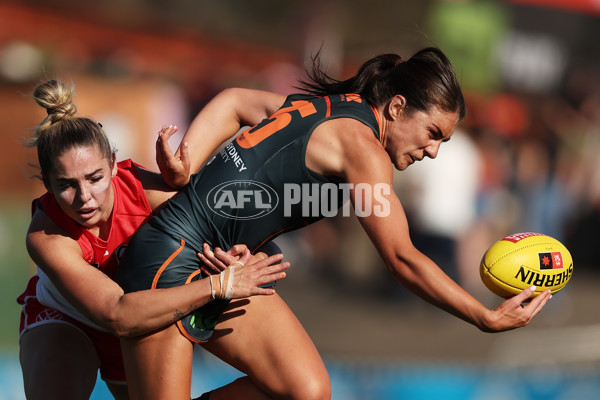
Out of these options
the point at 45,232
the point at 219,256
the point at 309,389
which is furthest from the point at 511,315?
Result: the point at 45,232

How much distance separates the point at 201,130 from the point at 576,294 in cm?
833

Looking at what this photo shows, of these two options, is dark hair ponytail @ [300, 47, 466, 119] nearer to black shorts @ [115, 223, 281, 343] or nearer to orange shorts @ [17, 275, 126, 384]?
black shorts @ [115, 223, 281, 343]

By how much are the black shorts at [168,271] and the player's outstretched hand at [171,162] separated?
0.96 feet

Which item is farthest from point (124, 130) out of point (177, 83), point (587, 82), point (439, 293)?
point (587, 82)

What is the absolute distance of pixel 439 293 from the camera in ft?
10.8

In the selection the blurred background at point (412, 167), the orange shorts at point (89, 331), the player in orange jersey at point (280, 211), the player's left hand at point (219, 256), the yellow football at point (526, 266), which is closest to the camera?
the player in orange jersey at point (280, 211)

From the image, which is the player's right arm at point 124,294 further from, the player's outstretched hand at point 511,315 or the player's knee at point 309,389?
the player's outstretched hand at point 511,315

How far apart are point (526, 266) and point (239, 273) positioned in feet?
4.40

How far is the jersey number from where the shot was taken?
360cm

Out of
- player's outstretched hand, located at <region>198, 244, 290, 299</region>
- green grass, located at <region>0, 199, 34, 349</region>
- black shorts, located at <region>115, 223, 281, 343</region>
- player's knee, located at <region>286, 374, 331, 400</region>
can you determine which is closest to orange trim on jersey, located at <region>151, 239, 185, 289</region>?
black shorts, located at <region>115, 223, 281, 343</region>

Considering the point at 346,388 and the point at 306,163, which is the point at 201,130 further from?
the point at 346,388

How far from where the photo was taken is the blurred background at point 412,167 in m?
7.10

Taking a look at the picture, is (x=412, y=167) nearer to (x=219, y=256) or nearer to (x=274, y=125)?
(x=274, y=125)

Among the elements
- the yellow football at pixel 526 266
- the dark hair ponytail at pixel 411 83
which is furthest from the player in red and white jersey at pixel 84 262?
the yellow football at pixel 526 266
